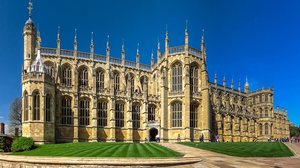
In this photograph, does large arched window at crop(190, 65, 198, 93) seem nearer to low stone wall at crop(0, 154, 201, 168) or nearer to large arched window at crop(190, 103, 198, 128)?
large arched window at crop(190, 103, 198, 128)

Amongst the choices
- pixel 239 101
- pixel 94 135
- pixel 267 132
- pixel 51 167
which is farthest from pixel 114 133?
pixel 267 132

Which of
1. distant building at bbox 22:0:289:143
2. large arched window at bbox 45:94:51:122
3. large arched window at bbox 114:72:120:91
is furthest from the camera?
large arched window at bbox 114:72:120:91

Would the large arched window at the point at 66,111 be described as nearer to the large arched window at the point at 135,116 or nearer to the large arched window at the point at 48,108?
the large arched window at the point at 48,108

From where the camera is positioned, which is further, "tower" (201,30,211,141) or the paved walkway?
"tower" (201,30,211,141)

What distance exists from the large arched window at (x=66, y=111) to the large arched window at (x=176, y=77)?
733 inches

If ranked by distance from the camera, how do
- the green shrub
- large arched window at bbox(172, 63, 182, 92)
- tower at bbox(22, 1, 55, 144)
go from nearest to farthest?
the green shrub
tower at bbox(22, 1, 55, 144)
large arched window at bbox(172, 63, 182, 92)

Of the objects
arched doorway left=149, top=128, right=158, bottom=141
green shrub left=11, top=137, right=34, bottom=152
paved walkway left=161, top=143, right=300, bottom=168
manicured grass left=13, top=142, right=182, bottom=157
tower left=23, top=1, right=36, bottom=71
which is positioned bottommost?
arched doorway left=149, top=128, right=158, bottom=141

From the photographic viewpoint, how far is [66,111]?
49688mm

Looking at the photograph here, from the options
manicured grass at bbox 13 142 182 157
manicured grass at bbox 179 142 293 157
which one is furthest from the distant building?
manicured grass at bbox 179 142 293 157

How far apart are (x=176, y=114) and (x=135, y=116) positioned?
7425 millimetres

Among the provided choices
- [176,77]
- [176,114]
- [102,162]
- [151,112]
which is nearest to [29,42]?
[151,112]

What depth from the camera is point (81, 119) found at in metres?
51.4

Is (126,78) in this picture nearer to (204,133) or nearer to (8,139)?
(204,133)

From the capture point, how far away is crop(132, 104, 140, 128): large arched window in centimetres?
5606
